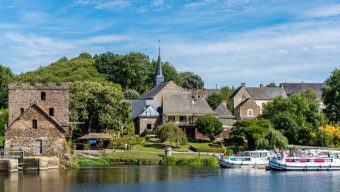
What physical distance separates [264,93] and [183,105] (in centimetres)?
3728

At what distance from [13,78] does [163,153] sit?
49.0m

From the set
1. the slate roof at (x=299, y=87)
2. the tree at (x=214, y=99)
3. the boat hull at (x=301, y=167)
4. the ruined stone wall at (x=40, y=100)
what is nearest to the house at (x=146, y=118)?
the tree at (x=214, y=99)

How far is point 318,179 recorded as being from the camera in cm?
5431

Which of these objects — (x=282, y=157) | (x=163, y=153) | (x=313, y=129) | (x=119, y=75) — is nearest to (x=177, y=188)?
(x=282, y=157)

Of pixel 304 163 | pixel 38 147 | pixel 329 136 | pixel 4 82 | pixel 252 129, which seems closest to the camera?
pixel 38 147

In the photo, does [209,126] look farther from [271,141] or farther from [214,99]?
[214,99]

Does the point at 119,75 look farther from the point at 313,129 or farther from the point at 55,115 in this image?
the point at 55,115

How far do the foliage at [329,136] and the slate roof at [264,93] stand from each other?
42893mm

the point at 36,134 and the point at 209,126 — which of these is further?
the point at 209,126

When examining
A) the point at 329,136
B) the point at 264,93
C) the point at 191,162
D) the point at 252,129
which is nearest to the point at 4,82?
the point at 252,129

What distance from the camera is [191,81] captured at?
16062cm

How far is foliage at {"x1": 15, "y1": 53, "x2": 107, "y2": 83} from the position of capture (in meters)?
117

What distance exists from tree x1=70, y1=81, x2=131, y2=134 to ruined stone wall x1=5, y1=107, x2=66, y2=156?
18911 mm

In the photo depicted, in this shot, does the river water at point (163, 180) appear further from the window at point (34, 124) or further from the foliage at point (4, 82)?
the foliage at point (4, 82)
